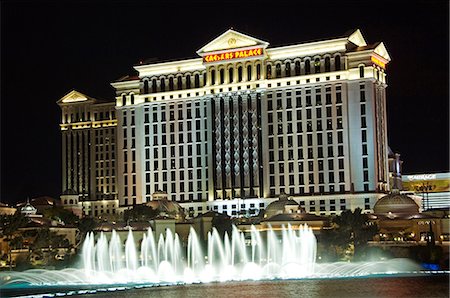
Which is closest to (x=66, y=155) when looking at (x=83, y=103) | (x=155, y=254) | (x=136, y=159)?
(x=83, y=103)

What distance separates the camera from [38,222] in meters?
74.7

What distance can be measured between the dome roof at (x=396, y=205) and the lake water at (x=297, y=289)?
2798 cm

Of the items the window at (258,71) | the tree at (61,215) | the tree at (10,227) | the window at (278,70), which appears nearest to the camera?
the tree at (10,227)

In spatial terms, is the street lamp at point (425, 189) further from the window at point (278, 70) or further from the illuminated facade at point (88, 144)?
the illuminated facade at point (88, 144)

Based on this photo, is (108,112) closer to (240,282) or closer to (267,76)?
(267,76)

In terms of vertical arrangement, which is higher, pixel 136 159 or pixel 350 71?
pixel 350 71

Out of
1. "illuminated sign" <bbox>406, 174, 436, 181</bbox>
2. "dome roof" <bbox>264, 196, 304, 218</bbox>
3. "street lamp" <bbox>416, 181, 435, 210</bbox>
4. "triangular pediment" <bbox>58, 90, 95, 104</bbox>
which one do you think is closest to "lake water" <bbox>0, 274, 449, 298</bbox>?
"dome roof" <bbox>264, 196, 304, 218</bbox>

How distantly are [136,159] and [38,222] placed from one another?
82.9 feet

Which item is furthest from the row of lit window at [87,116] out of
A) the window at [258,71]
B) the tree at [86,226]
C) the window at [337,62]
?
the tree at [86,226]

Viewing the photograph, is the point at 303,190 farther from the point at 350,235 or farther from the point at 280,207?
the point at 350,235

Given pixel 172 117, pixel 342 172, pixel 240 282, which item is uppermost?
pixel 172 117

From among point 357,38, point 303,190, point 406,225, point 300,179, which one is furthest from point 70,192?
point 406,225

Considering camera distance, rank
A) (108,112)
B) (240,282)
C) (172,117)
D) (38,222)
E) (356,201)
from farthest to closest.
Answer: (108,112)
(172,117)
(356,201)
(38,222)
(240,282)

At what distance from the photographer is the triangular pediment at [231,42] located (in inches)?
3597
